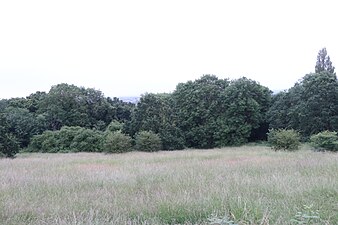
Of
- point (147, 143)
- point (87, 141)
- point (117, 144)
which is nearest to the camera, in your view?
point (117, 144)

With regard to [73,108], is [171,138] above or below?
below

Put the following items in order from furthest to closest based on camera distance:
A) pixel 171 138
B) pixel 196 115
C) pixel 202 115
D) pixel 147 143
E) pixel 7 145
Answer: pixel 202 115 → pixel 196 115 → pixel 171 138 → pixel 147 143 → pixel 7 145

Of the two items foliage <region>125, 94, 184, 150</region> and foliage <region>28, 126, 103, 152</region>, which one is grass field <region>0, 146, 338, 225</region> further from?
foliage <region>28, 126, 103, 152</region>

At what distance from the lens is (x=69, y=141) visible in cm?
4353

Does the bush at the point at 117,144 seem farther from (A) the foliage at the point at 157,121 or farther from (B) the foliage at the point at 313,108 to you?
(B) the foliage at the point at 313,108

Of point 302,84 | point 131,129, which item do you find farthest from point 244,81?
point 131,129

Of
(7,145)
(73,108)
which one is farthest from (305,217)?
(73,108)

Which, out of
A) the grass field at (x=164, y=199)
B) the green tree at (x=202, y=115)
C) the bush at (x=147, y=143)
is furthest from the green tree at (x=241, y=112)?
the grass field at (x=164, y=199)

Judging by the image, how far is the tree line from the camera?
132 ft

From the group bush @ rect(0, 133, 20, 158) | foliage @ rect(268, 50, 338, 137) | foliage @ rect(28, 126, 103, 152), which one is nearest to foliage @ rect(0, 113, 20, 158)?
bush @ rect(0, 133, 20, 158)

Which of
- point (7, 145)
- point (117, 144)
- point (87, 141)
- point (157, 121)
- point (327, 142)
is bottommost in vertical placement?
point (327, 142)

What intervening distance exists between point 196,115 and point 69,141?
53.1 feet

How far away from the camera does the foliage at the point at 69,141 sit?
41656mm

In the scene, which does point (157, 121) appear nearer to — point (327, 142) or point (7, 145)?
point (7, 145)
